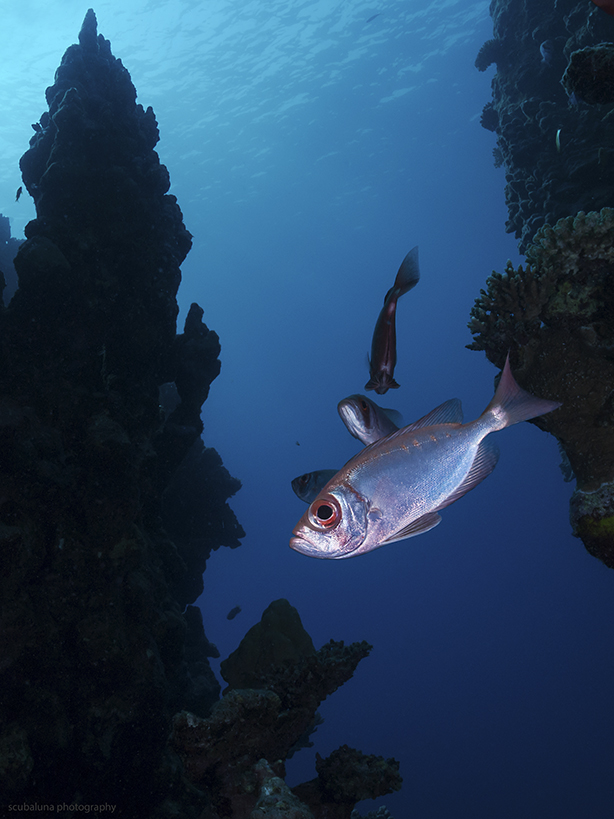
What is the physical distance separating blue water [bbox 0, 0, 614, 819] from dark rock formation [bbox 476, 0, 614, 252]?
21.5 feet

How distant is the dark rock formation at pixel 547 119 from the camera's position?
29.3ft

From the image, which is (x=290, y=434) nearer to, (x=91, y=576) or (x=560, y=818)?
(x=560, y=818)

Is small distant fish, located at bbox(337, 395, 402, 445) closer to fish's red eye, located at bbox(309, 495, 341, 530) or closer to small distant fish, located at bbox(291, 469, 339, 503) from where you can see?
fish's red eye, located at bbox(309, 495, 341, 530)

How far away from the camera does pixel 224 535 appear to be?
1309cm

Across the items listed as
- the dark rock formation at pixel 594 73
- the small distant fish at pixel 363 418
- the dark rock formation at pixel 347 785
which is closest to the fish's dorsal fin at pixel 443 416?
the small distant fish at pixel 363 418

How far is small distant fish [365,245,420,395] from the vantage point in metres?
2.28

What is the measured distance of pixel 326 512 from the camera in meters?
1.44

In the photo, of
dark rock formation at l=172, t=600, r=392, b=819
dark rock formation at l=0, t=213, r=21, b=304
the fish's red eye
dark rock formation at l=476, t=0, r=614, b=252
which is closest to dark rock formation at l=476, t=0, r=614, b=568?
the fish's red eye

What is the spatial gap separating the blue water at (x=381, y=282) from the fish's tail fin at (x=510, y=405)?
19.2ft

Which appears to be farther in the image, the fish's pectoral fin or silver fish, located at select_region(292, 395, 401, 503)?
silver fish, located at select_region(292, 395, 401, 503)

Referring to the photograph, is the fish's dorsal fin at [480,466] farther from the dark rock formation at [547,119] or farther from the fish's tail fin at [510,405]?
the dark rock formation at [547,119]

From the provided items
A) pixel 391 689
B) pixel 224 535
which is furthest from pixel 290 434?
pixel 224 535

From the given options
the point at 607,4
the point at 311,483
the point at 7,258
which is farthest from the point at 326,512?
the point at 7,258

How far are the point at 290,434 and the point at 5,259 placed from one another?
112 metres
